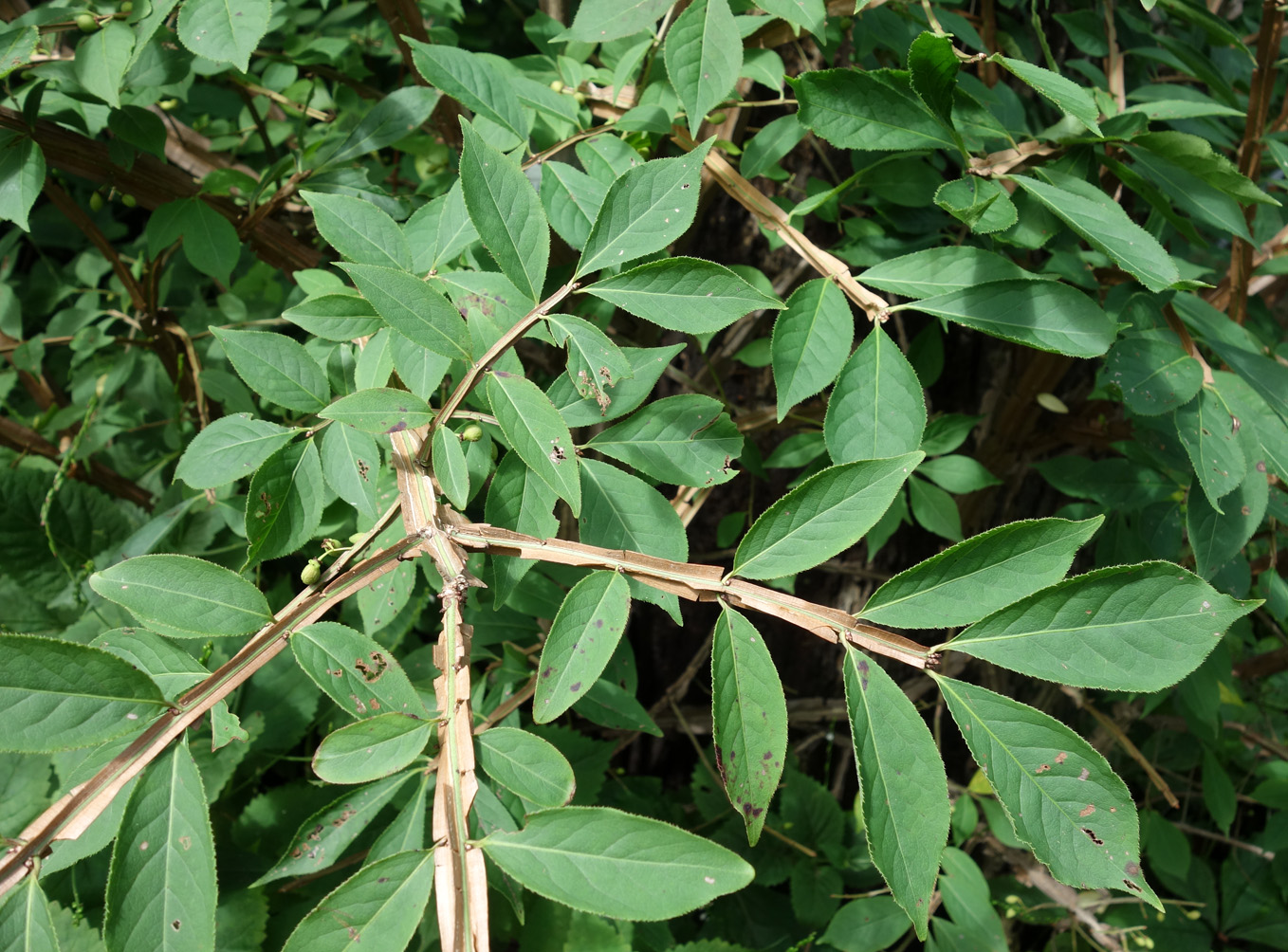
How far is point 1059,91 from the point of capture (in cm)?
69

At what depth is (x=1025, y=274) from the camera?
28.7 inches

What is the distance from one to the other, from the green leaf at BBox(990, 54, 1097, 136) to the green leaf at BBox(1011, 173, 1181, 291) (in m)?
0.06

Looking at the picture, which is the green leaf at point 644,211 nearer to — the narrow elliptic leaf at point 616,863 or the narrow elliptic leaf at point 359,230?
the narrow elliptic leaf at point 359,230

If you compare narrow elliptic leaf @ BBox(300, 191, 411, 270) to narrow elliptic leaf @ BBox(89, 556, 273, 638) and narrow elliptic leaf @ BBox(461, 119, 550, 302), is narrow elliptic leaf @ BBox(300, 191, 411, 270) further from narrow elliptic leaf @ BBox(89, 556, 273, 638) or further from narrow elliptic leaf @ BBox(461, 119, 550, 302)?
narrow elliptic leaf @ BBox(89, 556, 273, 638)

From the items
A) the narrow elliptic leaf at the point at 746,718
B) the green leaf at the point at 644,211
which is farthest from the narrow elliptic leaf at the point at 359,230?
the narrow elliptic leaf at the point at 746,718

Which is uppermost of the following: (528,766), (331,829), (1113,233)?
(1113,233)

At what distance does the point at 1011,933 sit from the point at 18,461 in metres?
2.19

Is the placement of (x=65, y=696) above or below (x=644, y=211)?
below

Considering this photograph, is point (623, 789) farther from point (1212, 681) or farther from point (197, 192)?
point (197, 192)

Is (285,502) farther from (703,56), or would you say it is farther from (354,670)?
(703,56)

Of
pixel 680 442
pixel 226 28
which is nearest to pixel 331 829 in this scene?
pixel 680 442

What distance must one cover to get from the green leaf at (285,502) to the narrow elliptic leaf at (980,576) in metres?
0.43

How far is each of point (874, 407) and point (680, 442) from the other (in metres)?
0.17

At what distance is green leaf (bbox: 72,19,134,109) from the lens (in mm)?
822
